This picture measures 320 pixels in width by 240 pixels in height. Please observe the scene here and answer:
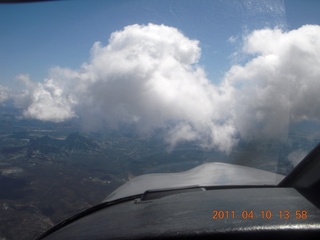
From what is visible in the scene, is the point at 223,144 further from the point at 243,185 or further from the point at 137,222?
the point at 137,222

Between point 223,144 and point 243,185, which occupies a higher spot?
point 223,144

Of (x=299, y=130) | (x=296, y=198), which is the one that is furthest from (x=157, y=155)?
(x=296, y=198)

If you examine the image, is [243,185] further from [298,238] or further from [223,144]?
[223,144]

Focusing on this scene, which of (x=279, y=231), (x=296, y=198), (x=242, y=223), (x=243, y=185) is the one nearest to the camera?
(x=279, y=231)

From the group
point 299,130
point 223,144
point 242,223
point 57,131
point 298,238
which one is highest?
point 57,131

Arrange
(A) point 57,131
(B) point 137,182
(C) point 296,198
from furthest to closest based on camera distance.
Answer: (A) point 57,131, (B) point 137,182, (C) point 296,198

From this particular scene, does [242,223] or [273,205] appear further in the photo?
[273,205]
